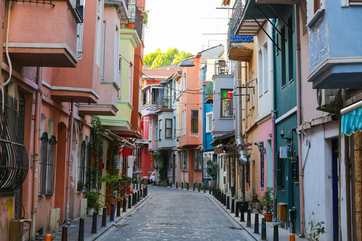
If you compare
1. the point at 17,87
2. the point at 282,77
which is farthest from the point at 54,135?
the point at 282,77

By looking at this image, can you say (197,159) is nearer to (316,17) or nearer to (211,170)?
(211,170)

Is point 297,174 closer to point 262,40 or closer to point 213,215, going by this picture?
point 213,215

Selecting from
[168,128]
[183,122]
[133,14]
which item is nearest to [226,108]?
[133,14]

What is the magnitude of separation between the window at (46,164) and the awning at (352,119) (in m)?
8.06

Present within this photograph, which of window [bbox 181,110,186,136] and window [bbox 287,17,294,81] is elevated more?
window [bbox 181,110,186,136]

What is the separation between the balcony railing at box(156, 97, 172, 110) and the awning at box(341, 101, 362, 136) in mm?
48893

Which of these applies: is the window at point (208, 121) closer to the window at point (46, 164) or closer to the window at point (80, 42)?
the window at point (46, 164)

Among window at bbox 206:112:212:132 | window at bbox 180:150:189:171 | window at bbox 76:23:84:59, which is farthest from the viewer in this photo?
window at bbox 180:150:189:171

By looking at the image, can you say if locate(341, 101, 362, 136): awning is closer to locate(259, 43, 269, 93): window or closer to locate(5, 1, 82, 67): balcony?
locate(5, 1, 82, 67): balcony

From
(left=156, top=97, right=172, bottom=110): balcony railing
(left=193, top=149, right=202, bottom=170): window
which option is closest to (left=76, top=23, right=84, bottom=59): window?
(left=193, top=149, right=202, bottom=170): window

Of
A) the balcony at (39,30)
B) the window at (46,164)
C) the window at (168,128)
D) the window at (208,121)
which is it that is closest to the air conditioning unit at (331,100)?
the balcony at (39,30)

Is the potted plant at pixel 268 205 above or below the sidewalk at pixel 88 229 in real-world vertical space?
above

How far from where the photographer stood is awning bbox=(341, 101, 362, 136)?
304 inches

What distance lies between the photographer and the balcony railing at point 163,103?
57.2m
